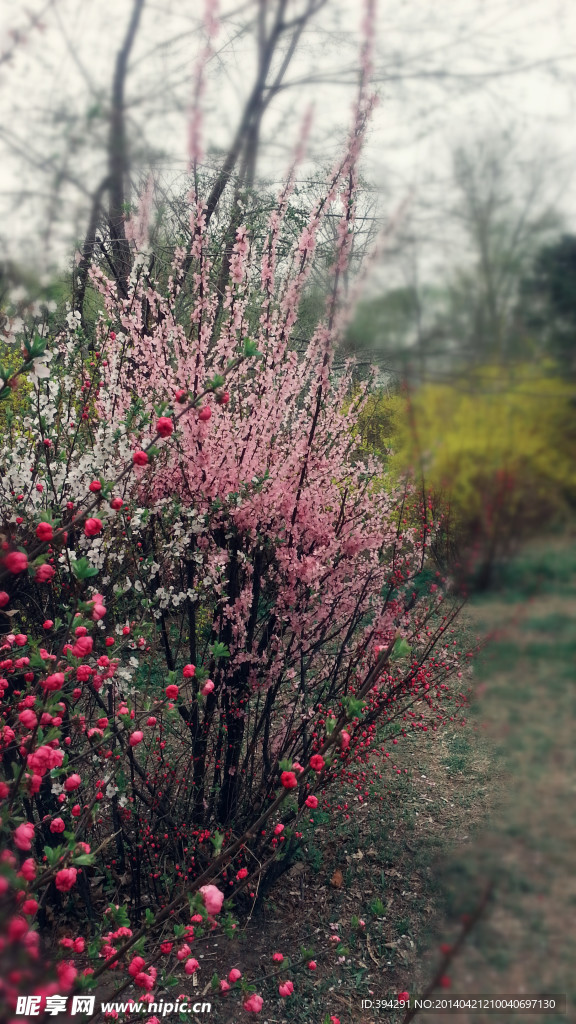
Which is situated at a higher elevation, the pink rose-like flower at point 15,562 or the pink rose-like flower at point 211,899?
Answer: the pink rose-like flower at point 15,562

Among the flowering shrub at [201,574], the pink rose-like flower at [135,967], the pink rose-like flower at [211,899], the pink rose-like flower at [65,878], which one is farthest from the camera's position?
the flowering shrub at [201,574]

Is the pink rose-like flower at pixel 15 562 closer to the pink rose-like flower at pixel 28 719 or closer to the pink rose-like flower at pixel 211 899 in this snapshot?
the pink rose-like flower at pixel 28 719

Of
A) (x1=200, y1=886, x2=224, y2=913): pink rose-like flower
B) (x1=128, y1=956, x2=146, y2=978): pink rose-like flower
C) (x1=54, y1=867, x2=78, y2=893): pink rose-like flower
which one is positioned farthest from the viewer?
(x1=128, y1=956, x2=146, y2=978): pink rose-like flower

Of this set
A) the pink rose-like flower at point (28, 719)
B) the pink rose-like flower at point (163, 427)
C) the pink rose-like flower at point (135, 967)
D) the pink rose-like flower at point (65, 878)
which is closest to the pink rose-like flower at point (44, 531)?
the pink rose-like flower at point (163, 427)

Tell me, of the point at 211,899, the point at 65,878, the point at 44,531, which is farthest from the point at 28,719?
the point at 211,899

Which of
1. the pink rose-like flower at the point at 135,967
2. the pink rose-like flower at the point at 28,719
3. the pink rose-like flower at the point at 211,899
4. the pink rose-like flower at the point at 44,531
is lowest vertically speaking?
the pink rose-like flower at the point at 135,967

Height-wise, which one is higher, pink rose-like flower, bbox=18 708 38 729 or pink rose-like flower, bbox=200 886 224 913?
pink rose-like flower, bbox=18 708 38 729

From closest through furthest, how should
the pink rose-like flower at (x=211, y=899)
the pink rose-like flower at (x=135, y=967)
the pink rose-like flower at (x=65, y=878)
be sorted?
1. the pink rose-like flower at (x=211, y=899)
2. the pink rose-like flower at (x=65, y=878)
3. the pink rose-like flower at (x=135, y=967)

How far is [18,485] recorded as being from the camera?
9.32 ft

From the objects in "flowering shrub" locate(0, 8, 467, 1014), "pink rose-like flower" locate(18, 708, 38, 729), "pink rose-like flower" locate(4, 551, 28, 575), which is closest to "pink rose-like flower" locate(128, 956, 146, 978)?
"pink rose-like flower" locate(18, 708, 38, 729)

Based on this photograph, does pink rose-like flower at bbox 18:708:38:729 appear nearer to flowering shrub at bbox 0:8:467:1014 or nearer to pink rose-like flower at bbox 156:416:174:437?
pink rose-like flower at bbox 156:416:174:437

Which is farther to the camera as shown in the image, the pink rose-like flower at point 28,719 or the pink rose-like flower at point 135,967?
the pink rose-like flower at point 135,967

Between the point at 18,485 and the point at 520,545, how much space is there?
2.77m

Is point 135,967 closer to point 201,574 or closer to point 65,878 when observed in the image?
point 65,878
